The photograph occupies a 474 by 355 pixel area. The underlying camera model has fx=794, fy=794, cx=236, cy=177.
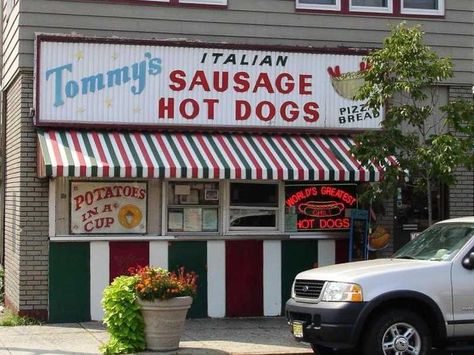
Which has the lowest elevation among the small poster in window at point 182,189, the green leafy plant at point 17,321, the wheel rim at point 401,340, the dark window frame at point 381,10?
the green leafy plant at point 17,321

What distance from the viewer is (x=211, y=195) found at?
1262 cm

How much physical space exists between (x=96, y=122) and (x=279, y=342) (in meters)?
4.35

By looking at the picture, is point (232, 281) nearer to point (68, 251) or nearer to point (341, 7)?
point (68, 251)

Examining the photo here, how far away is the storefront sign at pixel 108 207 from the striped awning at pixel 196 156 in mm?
729

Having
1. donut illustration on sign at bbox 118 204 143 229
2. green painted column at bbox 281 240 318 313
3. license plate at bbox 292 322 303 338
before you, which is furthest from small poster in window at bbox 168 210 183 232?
license plate at bbox 292 322 303 338

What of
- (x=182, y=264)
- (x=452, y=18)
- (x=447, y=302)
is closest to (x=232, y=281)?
(x=182, y=264)

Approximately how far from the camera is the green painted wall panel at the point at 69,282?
1177 centimetres

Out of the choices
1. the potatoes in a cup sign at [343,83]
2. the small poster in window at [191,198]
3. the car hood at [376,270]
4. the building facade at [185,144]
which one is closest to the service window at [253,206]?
the building facade at [185,144]

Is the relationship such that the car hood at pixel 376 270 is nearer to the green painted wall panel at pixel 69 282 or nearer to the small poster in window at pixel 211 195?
the small poster in window at pixel 211 195

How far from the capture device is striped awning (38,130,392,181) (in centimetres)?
1122

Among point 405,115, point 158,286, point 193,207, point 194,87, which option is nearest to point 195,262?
point 193,207

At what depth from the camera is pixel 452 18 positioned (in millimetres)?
13836

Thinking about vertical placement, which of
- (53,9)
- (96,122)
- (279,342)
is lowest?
(279,342)

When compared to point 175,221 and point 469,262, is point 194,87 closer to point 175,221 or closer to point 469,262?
point 175,221
